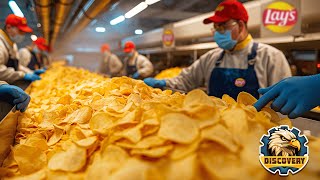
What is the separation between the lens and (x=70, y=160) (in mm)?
781

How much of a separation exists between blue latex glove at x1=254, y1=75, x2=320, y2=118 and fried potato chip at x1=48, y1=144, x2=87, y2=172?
2.13ft

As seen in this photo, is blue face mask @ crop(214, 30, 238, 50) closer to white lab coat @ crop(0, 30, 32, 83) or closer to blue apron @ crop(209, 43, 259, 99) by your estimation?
blue apron @ crop(209, 43, 259, 99)

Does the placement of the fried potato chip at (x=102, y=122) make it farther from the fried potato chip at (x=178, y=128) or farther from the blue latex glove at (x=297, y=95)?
the blue latex glove at (x=297, y=95)

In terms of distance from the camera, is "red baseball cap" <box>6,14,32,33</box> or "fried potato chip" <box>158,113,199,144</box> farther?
"red baseball cap" <box>6,14,32,33</box>

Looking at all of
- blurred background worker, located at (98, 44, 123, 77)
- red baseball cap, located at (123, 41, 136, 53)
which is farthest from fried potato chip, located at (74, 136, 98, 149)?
blurred background worker, located at (98, 44, 123, 77)

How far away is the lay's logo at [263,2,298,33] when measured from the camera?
2533 millimetres

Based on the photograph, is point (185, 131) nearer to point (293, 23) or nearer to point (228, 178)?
point (228, 178)

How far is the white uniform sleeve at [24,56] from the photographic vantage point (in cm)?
663

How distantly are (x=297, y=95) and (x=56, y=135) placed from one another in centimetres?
86

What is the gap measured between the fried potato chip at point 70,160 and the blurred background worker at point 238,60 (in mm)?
1485

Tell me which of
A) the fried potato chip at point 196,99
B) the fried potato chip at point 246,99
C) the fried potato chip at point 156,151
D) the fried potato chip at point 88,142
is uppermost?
the fried potato chip at point 196,99

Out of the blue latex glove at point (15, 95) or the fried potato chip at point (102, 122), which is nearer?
the fried potato chip at point (102, 122)

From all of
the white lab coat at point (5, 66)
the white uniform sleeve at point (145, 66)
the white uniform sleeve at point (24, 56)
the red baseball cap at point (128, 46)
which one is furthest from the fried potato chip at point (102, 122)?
the white uniform sleeve at point (24, 56)

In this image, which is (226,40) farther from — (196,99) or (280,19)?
(196,99)
